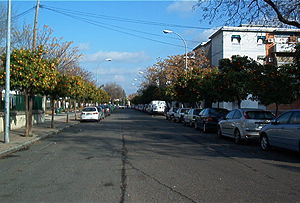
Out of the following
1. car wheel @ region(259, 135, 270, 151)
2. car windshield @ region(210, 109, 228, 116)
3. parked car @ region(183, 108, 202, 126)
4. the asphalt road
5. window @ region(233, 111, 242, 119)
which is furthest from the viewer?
parked car @ region(183, 108, 202, 126)

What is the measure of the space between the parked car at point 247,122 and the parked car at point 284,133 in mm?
1197

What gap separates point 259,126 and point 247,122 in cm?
50

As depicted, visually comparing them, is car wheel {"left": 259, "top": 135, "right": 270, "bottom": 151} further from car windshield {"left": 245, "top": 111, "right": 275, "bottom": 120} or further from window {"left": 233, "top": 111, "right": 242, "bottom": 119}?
window {"left": 233, "top": 111, "right": 242, "bottom": 119}

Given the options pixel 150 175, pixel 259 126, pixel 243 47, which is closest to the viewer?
pixel 150 175

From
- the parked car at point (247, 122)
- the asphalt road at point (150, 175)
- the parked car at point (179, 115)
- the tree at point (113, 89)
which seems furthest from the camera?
the tree at point (113, 89)

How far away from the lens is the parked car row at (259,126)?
1044 cm

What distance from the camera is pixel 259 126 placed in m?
13.4

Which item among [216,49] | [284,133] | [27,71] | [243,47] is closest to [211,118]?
[284,133]

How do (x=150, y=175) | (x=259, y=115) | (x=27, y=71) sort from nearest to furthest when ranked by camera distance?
1. (x=150, y=175)
2. (x=259, y=115)
3. (x=27, y=71)

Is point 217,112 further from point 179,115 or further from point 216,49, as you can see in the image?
point 216,49

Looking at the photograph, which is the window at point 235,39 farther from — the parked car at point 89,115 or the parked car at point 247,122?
the parked car at point 247,122

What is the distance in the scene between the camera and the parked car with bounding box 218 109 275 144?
13414 millimetres

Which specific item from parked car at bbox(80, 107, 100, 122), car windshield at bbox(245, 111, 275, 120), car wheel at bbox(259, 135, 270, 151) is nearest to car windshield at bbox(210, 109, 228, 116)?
car windshield at bbox(245, 111, 275, 120)

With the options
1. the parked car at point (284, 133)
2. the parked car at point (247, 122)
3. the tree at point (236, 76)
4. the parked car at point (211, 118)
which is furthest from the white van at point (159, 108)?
the parked car at point (284, 133)
